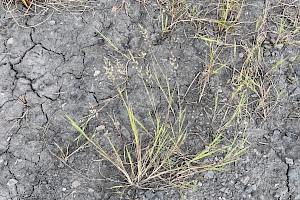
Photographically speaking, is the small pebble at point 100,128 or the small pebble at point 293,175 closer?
the small pebble at point 293,175

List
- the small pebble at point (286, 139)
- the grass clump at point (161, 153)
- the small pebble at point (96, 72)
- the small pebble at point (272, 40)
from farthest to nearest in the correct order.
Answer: the small pebble at point (272, 40) < the small pebble at point (96, 72) < the small pebble at point (286, 139) < the grass clump at point (161, 153)

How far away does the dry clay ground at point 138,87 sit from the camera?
2295mm

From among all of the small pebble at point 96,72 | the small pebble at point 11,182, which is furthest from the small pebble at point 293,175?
the small pebble at point 11,182

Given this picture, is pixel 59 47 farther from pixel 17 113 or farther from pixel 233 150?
pixel 233 150

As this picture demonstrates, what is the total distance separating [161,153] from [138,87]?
429mm

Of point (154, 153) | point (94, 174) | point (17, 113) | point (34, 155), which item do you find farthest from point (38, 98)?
point (154, 153)

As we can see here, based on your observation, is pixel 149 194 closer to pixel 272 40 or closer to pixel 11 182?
pixel 11 182

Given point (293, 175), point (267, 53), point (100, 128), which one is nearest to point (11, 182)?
point (100, 128)

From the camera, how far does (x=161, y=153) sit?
2.33 metres

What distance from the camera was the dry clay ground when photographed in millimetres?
2295

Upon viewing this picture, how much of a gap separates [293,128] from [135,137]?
0.88 meters

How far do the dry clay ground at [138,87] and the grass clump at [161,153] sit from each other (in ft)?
0.16

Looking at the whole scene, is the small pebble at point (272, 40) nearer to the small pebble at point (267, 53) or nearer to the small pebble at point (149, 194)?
the small pebble at point (267, 53)

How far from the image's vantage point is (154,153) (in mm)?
2328
